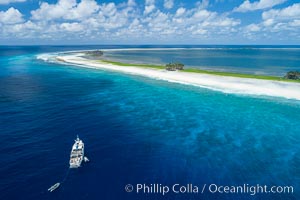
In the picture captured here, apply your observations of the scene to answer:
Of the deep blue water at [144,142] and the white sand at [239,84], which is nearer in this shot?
the deep blue water at [144,142]

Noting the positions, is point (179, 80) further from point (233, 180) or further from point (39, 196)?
point (39, 196)

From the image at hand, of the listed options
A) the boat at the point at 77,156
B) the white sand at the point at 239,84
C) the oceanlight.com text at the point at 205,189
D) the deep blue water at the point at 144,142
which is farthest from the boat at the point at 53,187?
the white sand at the point at 239,84

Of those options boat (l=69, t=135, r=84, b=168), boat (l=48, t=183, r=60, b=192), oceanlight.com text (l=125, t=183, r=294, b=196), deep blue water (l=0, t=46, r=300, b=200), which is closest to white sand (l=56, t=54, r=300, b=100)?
deep blue water (l=0, t=46, r=300, b=200)

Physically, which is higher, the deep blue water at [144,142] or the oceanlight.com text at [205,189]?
the deep blue water at [144,142]

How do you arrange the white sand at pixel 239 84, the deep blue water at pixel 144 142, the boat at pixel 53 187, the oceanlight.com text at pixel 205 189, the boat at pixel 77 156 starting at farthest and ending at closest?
the white sand at pixel 239 84 < the boat at pixel 77 156 < the deep blue water at pixel 144 142 < the oceanlight.com text at pixel 205 189 < the boat at pixel 53 187

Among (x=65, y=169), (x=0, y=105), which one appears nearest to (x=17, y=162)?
(x=65, y=169)

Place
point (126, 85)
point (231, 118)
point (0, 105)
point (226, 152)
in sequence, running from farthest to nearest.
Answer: point (126, 85) < point (0, 105) < point (231, 118) < point (226, 152)

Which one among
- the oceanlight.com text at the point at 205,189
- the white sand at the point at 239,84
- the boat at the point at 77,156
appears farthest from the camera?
the white sand at the point at 239,84

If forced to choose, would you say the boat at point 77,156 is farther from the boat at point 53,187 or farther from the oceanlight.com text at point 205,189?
the oceanlight.com text at point 205,189
